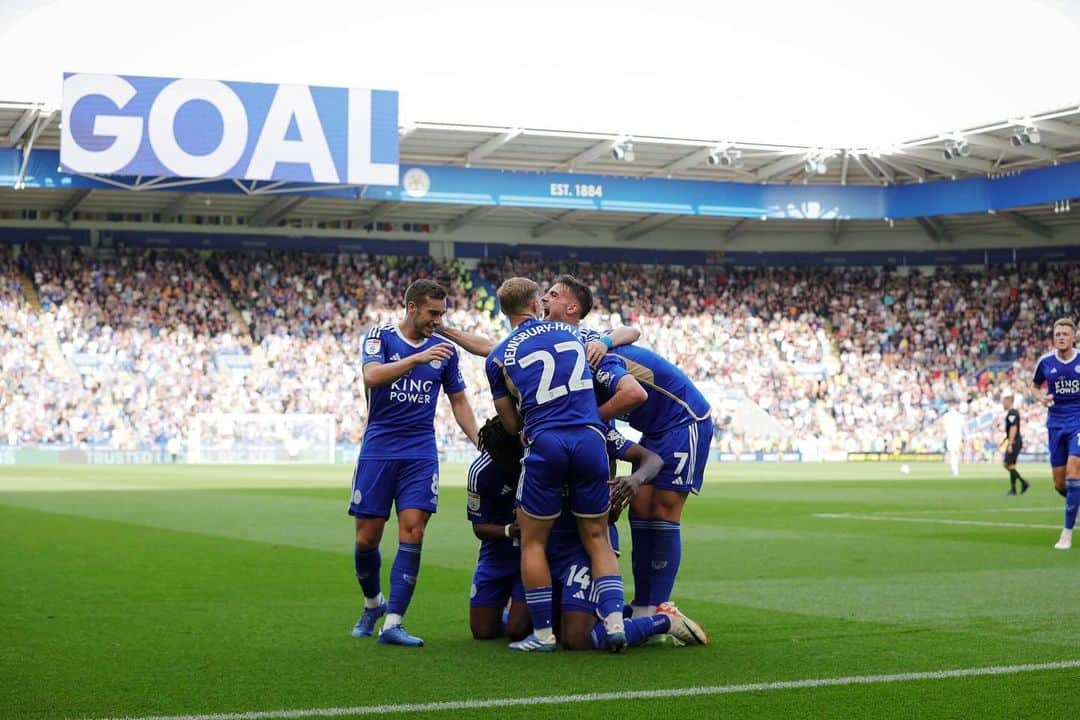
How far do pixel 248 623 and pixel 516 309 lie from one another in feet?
9.33

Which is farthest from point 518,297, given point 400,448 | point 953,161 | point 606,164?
point 953,161

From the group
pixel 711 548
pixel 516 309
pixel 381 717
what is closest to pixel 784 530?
pixel 711 548

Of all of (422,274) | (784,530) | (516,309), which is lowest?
(784,530)

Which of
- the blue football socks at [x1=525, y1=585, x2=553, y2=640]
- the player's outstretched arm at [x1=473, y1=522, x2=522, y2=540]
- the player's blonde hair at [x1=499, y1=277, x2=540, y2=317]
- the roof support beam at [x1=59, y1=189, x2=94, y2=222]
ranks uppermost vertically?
the roof support beam at [x1=59, y1=189, x2=94, y2=222]

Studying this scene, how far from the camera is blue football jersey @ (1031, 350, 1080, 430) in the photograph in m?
14.6

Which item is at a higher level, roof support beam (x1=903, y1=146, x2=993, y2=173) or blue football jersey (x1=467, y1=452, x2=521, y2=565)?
roof support beam (x1=903, y1=146, x2=993, y2=173)

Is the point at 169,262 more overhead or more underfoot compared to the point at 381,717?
Result: more overhead

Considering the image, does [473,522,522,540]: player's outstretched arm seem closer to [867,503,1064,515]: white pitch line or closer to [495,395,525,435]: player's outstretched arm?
[495,395,525,435]: player's outstretched arm

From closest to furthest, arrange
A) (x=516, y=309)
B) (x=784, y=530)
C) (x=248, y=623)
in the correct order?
(x=516, y=309) → (x=248, y=623) → (x=784, y=530)

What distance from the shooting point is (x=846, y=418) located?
5066cm

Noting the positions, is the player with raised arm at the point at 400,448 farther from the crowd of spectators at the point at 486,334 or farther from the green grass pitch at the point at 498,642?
the crowd of spectators at the point at 486,334

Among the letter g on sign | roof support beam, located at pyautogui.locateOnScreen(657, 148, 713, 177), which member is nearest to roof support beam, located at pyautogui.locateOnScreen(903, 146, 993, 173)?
roof support beam, located at pyautogui.locateOnScreen(657, 148, 713, 177)

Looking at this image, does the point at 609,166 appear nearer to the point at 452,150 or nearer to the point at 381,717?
the point at 452,150

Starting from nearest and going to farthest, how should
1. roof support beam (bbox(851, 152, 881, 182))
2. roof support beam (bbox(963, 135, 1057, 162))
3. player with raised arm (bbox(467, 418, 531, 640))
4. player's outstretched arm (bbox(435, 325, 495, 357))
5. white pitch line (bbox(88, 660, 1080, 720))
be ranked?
white pitch line (bbox(88, 660, 1080, 720)), player with raised arm (bbox(467, 418, 531, 640)), player's outstretched arm (bbox(435, 325, 495, 357)), roof support beam (bbox(963, 135, 1057, 162)), roof support beam (bbox(851, 152, 881, 182))
